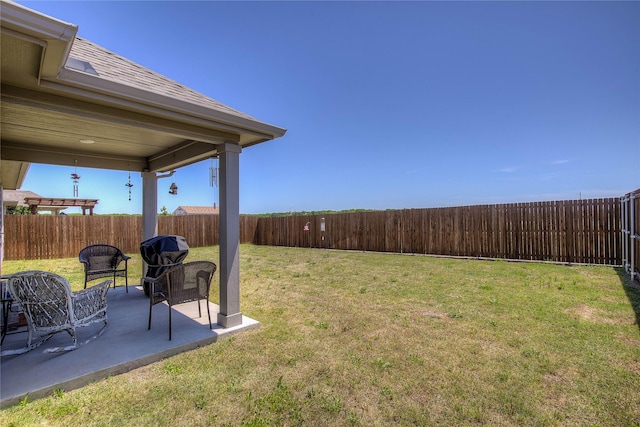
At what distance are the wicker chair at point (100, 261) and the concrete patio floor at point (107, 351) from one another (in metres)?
1.27

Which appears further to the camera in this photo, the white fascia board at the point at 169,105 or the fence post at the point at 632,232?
the fence post at the point at 632,232

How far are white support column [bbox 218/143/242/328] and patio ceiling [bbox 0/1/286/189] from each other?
26 cm

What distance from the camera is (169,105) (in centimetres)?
308

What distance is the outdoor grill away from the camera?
178 inches

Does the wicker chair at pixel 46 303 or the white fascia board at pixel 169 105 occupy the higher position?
the white fascia board at pixel 169 105

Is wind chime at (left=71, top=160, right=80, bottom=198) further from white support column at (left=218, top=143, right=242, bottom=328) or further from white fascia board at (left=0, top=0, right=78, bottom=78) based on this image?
white fascia board at (left=0, top=0, right=78, bottom=78)

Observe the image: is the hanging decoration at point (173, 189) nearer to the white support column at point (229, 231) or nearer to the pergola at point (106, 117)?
the pergola at point (106, 117)

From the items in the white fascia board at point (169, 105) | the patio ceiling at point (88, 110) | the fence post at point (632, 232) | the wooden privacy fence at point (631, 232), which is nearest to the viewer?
the patio ceiling at point (88, 110)

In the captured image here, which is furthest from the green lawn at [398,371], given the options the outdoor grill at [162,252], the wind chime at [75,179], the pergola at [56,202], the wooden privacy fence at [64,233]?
the pergola at [56,202]

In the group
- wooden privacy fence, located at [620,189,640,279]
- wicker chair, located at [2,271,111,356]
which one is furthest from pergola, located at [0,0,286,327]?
wooden privacy fence, located at [620,189,640,279]

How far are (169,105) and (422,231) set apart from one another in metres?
10.5

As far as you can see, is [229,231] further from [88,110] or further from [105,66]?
[105,66]

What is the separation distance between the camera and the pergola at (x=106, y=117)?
196cm

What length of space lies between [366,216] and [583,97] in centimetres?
874
